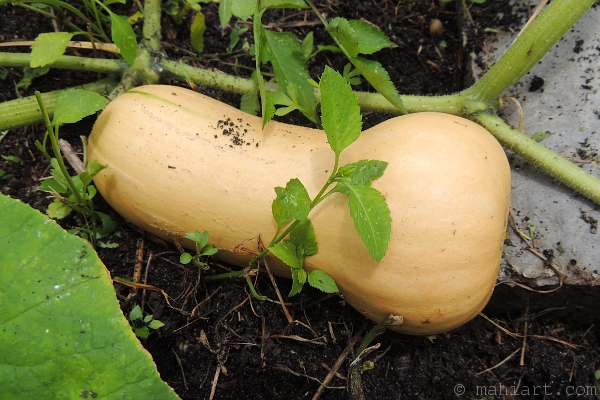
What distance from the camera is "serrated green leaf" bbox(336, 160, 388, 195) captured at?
3.99 ft

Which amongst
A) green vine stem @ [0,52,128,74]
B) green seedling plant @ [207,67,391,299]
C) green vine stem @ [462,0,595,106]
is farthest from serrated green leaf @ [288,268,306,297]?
green vine stem @ [0,52,128,74]

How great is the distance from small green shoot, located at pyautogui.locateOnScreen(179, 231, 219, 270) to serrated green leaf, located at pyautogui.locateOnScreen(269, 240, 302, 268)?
0.21 metres

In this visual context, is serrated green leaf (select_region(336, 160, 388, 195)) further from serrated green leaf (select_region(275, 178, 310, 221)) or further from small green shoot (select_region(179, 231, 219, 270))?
small green shoot (select_region(179, 231, 219, 270))

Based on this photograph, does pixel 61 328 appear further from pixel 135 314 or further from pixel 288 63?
pixel 288 63

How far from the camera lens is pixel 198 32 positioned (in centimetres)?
188

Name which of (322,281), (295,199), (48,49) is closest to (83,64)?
(48,49)

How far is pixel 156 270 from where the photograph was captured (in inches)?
64.1

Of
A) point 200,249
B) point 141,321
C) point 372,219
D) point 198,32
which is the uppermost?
point 372,219

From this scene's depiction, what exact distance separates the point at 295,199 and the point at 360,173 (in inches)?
6.5

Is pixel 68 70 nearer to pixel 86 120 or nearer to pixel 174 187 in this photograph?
pixel 86 120

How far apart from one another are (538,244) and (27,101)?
1.65 metres

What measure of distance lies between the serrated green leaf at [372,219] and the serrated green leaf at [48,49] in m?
0.93

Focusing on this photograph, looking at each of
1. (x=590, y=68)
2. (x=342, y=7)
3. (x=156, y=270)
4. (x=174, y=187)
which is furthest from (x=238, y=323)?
(x=590, y=68)

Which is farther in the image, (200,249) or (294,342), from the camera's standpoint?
(294,342)
